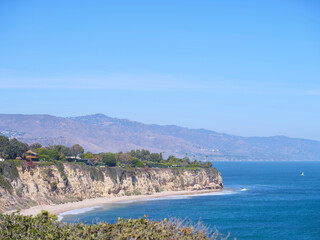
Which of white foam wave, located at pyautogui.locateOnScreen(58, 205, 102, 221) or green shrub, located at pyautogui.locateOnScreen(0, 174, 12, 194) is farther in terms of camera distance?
white foam wave, located at pyautogui.locateOnScreen(58, 205, 102, 221)

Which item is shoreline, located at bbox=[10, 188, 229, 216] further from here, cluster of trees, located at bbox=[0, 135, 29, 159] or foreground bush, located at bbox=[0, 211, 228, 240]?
foreground bush, located at bbox=[0, 211, 228, 240]

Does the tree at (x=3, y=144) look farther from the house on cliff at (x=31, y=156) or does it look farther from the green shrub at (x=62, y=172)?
the green shrub at (x=62, y=172)

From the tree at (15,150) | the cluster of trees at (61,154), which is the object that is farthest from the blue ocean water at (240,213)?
the tree at (15,150)

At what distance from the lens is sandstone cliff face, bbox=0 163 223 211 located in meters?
70.0

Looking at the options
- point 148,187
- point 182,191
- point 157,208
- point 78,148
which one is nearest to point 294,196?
point 182,191

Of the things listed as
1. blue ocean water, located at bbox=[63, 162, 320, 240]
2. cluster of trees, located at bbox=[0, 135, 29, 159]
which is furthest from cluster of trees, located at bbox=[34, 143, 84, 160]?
blue ocean water, located at bbox=[63, 162, 320, 240]

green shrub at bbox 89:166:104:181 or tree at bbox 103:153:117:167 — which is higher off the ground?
tree at bbox 103:153:117:167

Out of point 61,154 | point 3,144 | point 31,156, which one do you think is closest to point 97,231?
point 31,156

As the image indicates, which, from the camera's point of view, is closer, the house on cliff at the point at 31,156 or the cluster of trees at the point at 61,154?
the house on cliff at the point at 31,156

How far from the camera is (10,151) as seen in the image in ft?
273

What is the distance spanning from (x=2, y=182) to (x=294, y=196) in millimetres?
68434

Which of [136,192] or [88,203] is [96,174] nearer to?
[88,203]

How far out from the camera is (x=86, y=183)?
8550 cm

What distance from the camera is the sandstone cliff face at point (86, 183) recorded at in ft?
230
